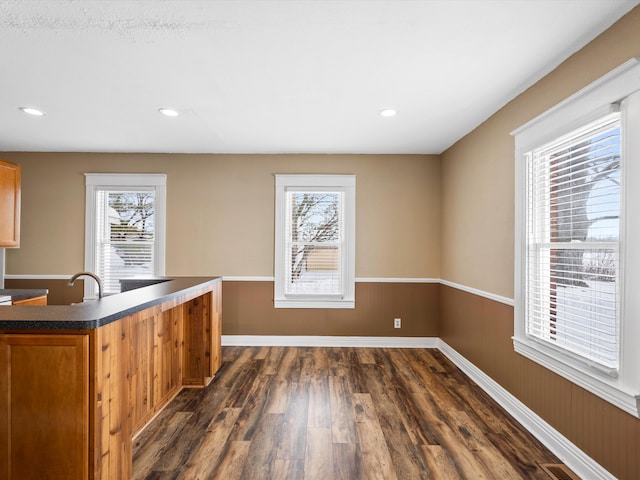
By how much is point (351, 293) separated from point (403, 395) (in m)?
1.68

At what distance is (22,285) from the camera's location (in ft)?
15.1

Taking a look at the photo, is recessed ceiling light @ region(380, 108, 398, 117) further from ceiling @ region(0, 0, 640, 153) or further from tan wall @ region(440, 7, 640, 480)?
tan wall @ region(440, 7, 640, 480)

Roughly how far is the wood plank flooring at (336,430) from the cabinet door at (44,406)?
1.99 ft

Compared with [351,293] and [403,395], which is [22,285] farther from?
[403,395]

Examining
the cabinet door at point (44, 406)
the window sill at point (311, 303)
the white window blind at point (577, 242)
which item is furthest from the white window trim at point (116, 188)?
the white window blind at point (577, 242)

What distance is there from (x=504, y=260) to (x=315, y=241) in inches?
90.6

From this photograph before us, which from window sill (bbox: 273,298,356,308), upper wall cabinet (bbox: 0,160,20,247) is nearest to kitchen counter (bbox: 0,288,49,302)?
upper wall cabinet (bbox: 0,160,20,247)

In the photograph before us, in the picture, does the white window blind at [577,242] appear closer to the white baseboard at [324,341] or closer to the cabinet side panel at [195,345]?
the white baseboard at [324,341]

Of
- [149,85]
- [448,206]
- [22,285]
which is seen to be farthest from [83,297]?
[448,206]

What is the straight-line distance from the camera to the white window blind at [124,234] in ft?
15.2

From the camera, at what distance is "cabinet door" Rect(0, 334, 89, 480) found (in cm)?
157

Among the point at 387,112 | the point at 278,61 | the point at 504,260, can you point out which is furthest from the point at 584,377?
the point at 278,61

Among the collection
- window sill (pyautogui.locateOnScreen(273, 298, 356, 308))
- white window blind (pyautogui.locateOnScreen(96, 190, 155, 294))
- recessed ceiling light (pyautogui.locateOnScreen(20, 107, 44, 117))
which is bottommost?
window sill (pyautogui.locateOnScreen(273, 298, 356, 308))

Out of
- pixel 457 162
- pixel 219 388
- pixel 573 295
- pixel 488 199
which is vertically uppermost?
pixel 457 162
